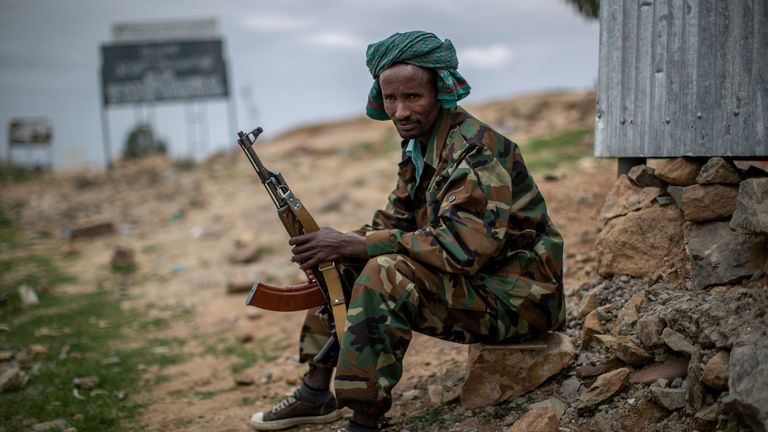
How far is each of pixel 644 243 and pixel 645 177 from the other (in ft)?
1.38

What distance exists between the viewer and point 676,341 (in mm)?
2883

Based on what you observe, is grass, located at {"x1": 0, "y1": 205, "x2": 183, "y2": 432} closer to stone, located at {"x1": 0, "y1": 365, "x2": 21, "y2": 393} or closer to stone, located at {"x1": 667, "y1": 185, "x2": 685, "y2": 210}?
stone, located at {"x1": 0, "y1": 365, "x2": 21, "y2": 393}

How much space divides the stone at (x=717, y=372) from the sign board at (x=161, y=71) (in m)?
15.9

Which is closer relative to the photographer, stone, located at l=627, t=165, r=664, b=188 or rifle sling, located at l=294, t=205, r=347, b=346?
rifle sling, located at l=294, t=205, r=347, b=346

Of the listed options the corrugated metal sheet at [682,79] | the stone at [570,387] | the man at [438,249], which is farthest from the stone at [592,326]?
the corrugated metal sheet at [682,79]

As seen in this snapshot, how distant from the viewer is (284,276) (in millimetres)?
6887

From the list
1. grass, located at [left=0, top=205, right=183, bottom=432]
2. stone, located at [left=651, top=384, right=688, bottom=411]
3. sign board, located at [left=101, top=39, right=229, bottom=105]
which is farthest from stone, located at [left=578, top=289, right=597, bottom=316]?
sign board, located at [left=101, top=39, right=229, bottom=105]

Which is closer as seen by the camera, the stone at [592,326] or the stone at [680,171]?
the stone at [592,326]

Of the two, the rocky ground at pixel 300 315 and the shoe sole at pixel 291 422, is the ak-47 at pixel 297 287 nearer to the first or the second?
the shoe sole at pixel 291 422

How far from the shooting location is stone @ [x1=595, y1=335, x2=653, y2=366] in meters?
2.99

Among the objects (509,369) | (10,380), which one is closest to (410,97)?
(509,369)

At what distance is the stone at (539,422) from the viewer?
267 centimetres

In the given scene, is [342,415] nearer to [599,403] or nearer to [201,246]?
[599,403]

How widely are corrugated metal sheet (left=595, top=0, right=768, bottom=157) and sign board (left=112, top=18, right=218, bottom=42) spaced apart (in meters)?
14.9
